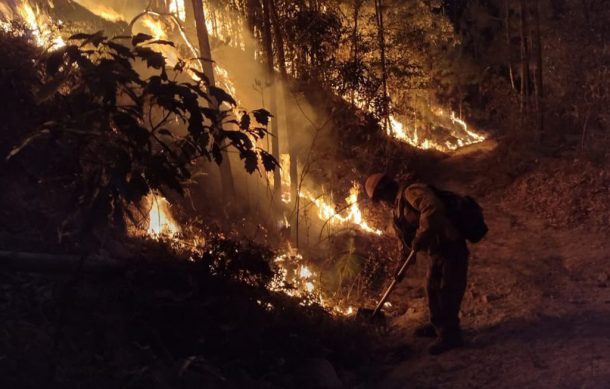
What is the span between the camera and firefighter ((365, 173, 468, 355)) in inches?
222

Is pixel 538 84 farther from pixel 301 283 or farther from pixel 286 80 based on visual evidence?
pixel 301 283

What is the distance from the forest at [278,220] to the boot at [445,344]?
0.02 metres

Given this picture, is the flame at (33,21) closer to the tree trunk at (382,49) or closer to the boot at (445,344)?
the boot at (445,344)

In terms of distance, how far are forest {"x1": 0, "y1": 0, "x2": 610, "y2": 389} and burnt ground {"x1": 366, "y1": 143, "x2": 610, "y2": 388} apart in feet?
0.12

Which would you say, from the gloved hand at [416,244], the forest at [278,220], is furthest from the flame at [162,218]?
the gloved hand at [416,244]

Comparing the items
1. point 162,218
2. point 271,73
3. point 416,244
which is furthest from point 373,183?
point 271,73

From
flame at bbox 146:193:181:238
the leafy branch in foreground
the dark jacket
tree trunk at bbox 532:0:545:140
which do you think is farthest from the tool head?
tree trunk at bbox 532:0:545:140

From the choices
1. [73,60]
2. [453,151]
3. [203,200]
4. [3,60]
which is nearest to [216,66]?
[203,200]

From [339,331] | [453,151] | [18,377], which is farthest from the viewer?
[453,151]

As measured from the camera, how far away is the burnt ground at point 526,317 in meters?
5.21

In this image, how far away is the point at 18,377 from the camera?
3793 millimetres

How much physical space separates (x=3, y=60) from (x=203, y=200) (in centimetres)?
417

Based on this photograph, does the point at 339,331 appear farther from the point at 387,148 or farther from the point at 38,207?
the point at 387,148

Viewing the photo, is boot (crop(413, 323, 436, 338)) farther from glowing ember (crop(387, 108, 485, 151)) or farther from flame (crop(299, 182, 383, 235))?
glowing ember (crop(387, 108, 485, 151))
